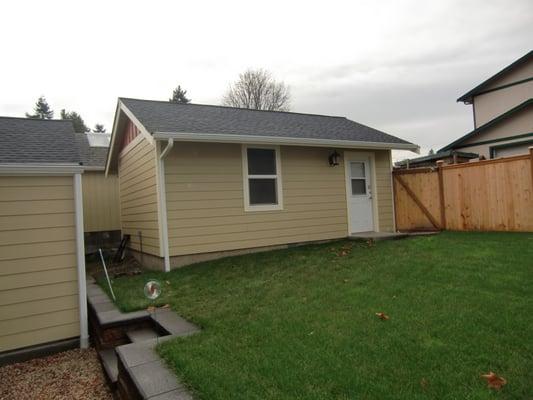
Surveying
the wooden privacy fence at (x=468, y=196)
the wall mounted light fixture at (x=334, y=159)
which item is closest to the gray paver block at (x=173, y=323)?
the wall mounted light fixture at (x=334, y=159)

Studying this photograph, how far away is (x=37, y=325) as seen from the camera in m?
4.53

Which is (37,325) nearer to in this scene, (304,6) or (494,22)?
(304,6)

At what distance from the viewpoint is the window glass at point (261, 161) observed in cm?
830

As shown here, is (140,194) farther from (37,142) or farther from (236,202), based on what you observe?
(37,142)

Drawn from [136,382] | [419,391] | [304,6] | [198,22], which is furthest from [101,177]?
[419,391]

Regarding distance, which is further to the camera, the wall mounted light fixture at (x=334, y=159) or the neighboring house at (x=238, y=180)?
the wall mounted light fixture at (x=334, y=159)

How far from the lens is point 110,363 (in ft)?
13.1

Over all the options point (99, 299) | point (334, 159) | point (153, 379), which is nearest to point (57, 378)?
point (99, 299)

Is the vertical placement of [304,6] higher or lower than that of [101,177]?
higher

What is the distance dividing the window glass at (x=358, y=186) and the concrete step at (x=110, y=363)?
708cm

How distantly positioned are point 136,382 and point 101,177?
36.2 feet

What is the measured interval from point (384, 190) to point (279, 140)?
377cm

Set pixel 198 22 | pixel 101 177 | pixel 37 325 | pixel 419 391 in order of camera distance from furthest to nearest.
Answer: pixel 101 177, pixel 198 22, pixel 37 325, pixel 419 391

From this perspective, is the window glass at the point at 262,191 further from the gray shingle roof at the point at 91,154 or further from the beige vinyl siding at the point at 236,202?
the gray shingle roof at the point at 91,154
